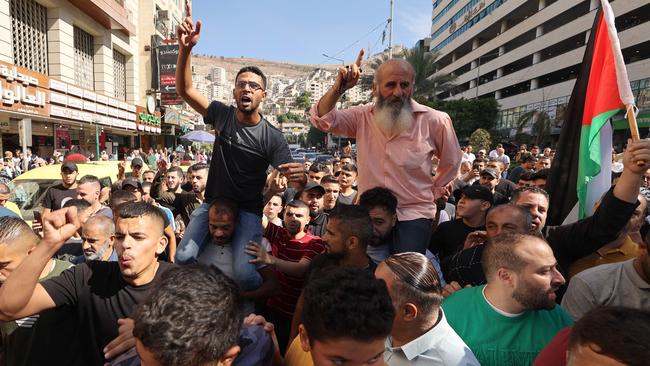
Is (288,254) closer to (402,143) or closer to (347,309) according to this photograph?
(402,143)

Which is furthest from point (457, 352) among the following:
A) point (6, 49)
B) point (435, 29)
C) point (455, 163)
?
point (435, 29)

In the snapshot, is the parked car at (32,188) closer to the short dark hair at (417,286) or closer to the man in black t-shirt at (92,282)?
the man in black t-shirt at (92,282)

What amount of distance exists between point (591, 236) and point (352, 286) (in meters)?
2.00

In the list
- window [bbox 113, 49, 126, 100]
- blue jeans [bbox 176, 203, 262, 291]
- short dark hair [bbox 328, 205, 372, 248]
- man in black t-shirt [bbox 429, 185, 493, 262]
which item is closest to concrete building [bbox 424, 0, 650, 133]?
man in black t-shirt [bbox 429, 185, 493, 262]

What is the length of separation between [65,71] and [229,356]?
1921 centimetres

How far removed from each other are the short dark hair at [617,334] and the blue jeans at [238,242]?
209cm

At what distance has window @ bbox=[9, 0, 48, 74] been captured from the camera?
14.0 meters

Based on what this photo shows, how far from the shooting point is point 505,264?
2.05 m

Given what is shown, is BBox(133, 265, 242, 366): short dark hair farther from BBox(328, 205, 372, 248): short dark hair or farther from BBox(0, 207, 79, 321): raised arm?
BBox(328, 205, 372, 248): short dark hair

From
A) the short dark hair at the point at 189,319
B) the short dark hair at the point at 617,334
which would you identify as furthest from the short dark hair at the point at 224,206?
the short dark hair at the point at 617,334

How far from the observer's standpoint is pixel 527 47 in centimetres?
3816

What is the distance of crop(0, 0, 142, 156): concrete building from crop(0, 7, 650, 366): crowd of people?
35.3 ft

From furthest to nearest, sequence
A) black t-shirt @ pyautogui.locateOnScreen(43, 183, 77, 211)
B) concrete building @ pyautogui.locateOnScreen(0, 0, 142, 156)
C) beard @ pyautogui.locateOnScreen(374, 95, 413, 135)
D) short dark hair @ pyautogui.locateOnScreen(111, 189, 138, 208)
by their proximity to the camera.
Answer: concrete building @ pyautogui.locateOnScreen(0, 0, 142, 156) → black t-shirt @ pyautogui.locateOnScreen(43, 183, 77, 211) → short dark hair @ pyautogui.locateOnScreen(111, 189, 138, 208) → beard @ pyautogui.locateOnScreen(374, 95, 413, 135)

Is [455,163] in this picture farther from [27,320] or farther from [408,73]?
[27,320]
